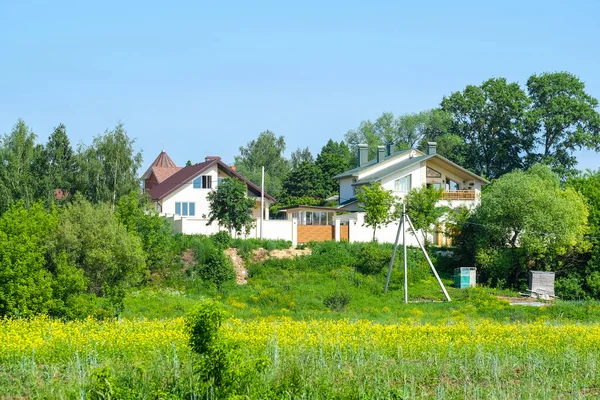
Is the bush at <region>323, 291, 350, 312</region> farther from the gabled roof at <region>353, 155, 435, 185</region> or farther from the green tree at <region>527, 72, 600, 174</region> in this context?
the green tree at <region>527, 72, 600, 174</region>

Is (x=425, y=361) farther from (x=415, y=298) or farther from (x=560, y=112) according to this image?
(x=560, y=112)

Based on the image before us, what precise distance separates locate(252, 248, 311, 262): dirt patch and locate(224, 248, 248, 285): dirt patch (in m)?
0.89

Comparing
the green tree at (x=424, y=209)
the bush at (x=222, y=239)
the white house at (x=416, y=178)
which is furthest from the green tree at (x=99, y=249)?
the white house at (x=416, y=178)

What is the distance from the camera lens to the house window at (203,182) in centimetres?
5744

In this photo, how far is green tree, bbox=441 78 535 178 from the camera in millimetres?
72750

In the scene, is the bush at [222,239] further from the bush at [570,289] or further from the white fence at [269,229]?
the bush at [570,289]

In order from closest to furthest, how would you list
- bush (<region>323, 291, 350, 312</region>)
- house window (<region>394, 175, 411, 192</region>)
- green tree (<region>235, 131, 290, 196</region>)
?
1. bush (<region>323, 291, 350, 312</region>)
2. house window (<region>394, 175, 411, 192</region>)
3. green tree (<region>235, 131, 290, 196</region>)

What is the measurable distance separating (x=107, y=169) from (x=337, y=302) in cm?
1802

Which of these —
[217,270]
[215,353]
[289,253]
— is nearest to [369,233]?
[289,253]

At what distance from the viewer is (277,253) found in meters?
45.3

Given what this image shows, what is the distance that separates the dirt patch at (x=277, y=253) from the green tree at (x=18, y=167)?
12237 mm

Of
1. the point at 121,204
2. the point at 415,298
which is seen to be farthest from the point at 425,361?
the point at 121,204

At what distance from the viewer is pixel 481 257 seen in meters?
44.5

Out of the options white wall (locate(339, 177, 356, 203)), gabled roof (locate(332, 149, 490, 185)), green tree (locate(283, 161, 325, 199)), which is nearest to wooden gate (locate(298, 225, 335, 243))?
gabled roof (locate(332, 149, 490, 185))
